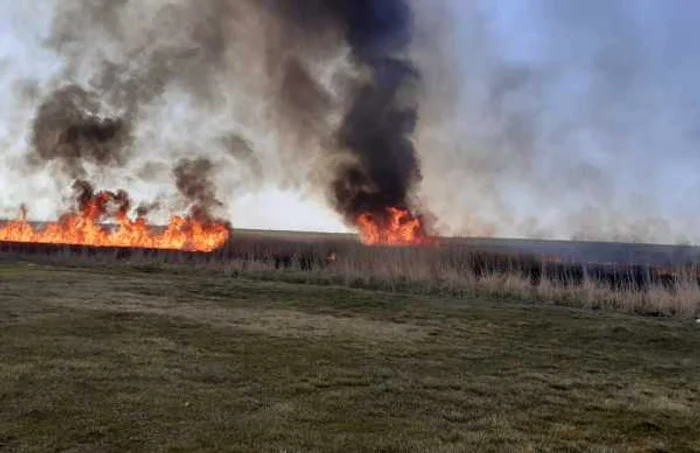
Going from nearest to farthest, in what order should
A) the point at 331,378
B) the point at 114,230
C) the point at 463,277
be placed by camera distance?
the point at 331,378 < the point at 463,277 < the point at 114,230

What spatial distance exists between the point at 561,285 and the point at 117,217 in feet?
110

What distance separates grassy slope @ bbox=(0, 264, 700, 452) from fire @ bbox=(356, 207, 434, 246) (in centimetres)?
2906

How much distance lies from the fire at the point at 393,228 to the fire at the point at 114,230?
987 cm

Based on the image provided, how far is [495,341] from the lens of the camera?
1249cm

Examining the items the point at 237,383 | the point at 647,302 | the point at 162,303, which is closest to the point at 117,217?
the point at 162,303

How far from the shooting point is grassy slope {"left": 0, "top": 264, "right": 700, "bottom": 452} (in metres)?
6.26

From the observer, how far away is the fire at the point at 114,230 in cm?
3931

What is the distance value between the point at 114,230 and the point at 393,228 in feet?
61.8

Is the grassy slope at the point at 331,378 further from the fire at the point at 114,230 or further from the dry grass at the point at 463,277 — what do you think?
the fire at the point at 114,230

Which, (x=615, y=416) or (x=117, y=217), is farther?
(x=117, y=217)

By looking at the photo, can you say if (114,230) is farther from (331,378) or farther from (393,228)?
(331,378)

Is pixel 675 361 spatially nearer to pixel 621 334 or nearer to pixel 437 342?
pixel 621 334

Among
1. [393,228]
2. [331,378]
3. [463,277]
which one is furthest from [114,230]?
[331,378]

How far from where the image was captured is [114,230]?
4391 cm
